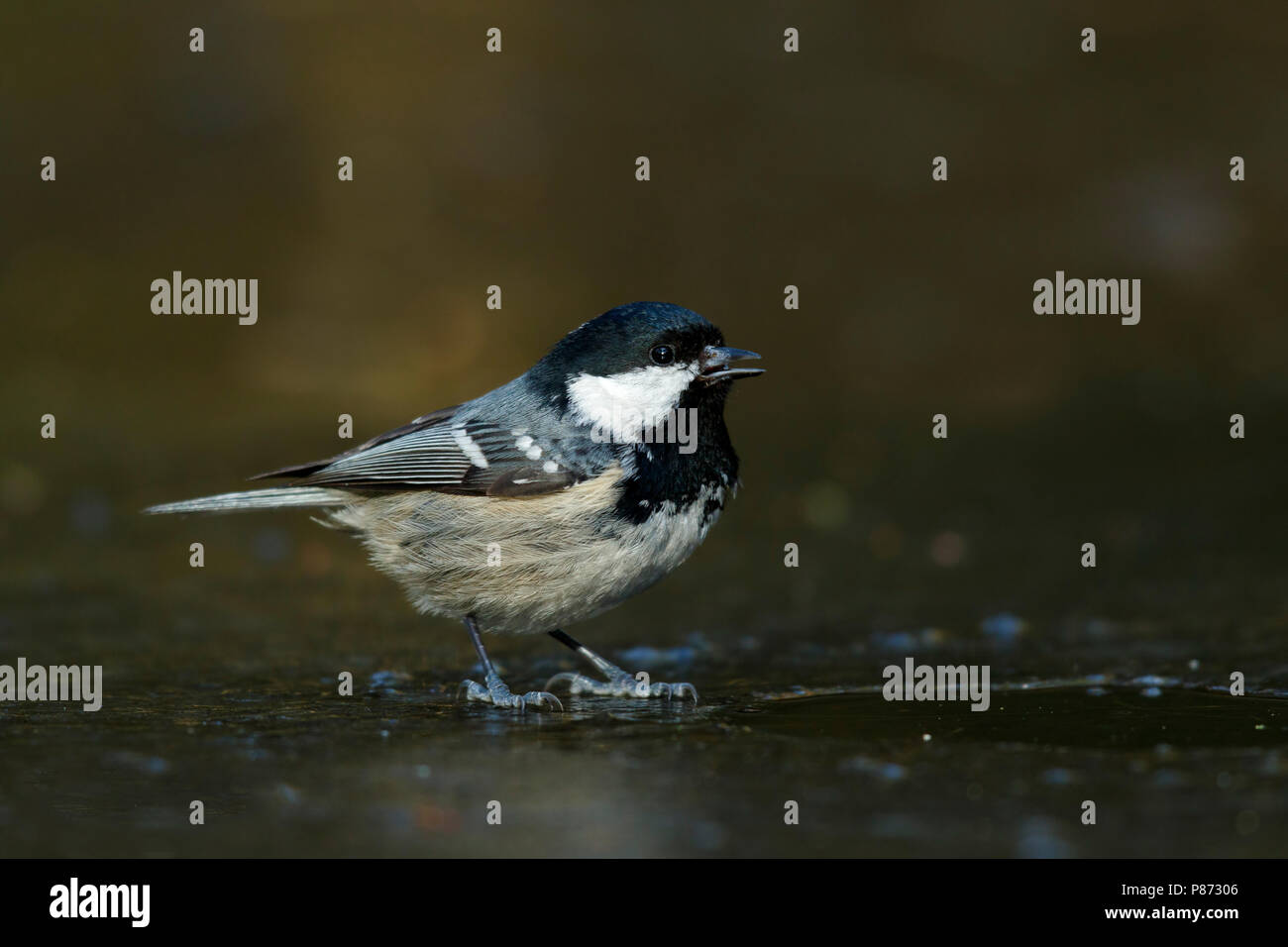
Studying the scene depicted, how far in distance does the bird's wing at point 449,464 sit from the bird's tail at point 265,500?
0.05m

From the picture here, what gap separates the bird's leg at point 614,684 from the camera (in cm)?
518

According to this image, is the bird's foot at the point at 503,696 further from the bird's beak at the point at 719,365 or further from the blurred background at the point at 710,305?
the bird's beak at the point at 719,365

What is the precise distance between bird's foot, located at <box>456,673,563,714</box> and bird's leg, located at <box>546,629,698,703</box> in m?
0.17

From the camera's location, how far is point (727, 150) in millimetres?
11648

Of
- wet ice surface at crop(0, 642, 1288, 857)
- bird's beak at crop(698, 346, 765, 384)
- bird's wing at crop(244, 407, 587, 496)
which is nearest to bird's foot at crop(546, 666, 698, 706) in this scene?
wet ice surface at crop(0, 642, 1288, 857)

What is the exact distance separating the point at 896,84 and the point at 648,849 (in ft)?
31.4

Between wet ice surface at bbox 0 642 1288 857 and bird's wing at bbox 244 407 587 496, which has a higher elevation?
bird's wing at bbox 244 407 587 496

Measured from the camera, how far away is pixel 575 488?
16.8 ft

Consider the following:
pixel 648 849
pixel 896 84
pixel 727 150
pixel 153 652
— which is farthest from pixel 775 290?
pixel 648 849

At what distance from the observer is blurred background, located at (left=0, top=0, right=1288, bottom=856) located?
6477 mm

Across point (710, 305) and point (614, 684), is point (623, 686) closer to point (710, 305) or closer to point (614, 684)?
point (614, 684)

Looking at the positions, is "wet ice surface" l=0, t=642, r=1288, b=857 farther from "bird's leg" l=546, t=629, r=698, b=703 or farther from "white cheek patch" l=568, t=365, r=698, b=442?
"white cheek patch" l=568, t=365, r=698, b=442

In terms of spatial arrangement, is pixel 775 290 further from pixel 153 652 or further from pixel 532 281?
pixel 153 652

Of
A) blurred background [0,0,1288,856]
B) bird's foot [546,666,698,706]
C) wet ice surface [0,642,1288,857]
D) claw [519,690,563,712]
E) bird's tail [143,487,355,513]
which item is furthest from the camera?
blurred background [0,0,1288,856]
